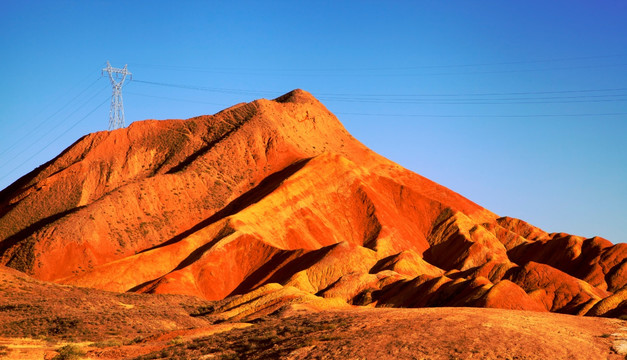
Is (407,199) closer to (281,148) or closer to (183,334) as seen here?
(281,148)

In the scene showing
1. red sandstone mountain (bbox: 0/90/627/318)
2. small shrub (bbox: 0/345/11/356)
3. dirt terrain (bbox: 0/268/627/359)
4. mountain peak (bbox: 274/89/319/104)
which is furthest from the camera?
mountain peak (bbox: 274/89/319/104)

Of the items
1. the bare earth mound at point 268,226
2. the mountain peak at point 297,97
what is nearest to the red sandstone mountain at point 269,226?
the bare earth mound at point 268,226

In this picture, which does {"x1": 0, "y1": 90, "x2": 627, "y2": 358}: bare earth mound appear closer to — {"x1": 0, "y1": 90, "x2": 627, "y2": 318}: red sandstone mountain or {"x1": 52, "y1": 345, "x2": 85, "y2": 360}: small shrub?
{"x1": 0, "y1": 90, "x2": 627, "y2": 318}: red sandstone mountain

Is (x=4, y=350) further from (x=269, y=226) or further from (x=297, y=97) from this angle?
(x=297, y=97)

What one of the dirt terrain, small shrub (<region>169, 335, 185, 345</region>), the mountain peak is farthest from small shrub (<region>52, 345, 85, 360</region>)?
the mountain peak

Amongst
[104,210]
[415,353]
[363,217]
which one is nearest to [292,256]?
[363,217]

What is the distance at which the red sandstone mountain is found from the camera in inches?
3381

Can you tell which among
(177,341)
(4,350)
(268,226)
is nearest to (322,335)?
(177,341)

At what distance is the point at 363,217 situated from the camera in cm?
11688

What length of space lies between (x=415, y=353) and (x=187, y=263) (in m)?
72.5

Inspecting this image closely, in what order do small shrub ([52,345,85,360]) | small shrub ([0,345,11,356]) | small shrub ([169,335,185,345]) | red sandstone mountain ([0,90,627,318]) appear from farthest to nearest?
red sandstone mountain ([0,90,627,318])
small shrub ([169,335,185,345])
small shrub ([0,345,11,356])
small shrub ([52,345,85,360])

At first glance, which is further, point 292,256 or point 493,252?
point 493,252

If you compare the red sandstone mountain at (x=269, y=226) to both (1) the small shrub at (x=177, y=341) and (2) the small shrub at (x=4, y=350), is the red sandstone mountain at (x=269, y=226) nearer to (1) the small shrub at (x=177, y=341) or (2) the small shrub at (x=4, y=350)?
(1) the small shrub at (x=177, y=341)

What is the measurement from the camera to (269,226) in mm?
107562
